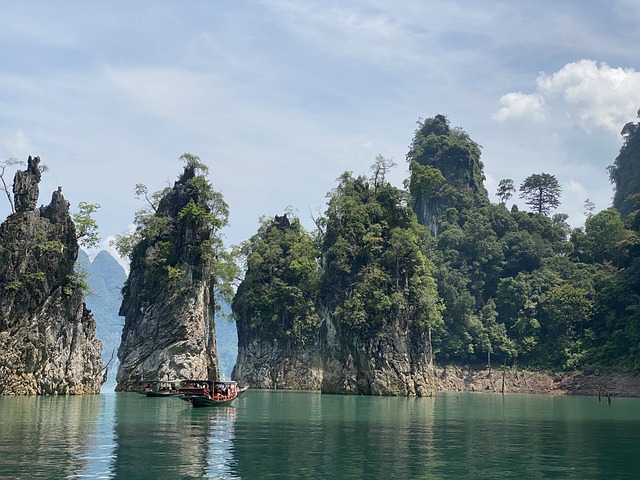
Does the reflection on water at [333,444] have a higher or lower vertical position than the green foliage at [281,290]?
lower

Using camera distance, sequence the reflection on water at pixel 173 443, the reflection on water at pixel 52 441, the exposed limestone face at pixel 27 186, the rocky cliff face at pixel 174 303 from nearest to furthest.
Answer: the reflection on water at pixel 52 441
the reflection on water at pixel 173 443
the exposed limestone face at pixel 27 186
the rocky cliff face at pixel 174 303

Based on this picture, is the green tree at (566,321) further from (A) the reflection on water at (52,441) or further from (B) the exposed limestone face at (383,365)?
(A) the reflection on water at (52,441)

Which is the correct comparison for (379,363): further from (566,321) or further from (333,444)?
(333,444)

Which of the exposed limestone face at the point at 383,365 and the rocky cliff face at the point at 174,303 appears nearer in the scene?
the rocky cliff face at the point at 174,303

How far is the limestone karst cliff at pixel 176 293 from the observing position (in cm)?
8425

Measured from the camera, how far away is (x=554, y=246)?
136750 millimetres

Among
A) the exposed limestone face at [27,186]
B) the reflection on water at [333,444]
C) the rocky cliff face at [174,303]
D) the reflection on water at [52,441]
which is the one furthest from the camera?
the rocky cliff face at [174,303]

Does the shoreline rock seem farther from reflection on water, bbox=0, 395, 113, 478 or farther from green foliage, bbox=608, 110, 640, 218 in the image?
reflection on water, bbox=0, 395, 113, 478

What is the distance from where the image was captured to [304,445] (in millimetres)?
31797

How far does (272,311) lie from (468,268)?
40091mm

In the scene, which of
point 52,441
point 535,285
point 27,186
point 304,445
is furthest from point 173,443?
point 535,285

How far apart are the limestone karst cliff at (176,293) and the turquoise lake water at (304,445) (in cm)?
3149

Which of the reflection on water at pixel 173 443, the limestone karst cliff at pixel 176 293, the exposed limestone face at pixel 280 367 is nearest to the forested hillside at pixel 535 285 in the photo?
the exposed limestone face at pixel 280 367

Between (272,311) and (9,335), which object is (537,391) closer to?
(272,311)
